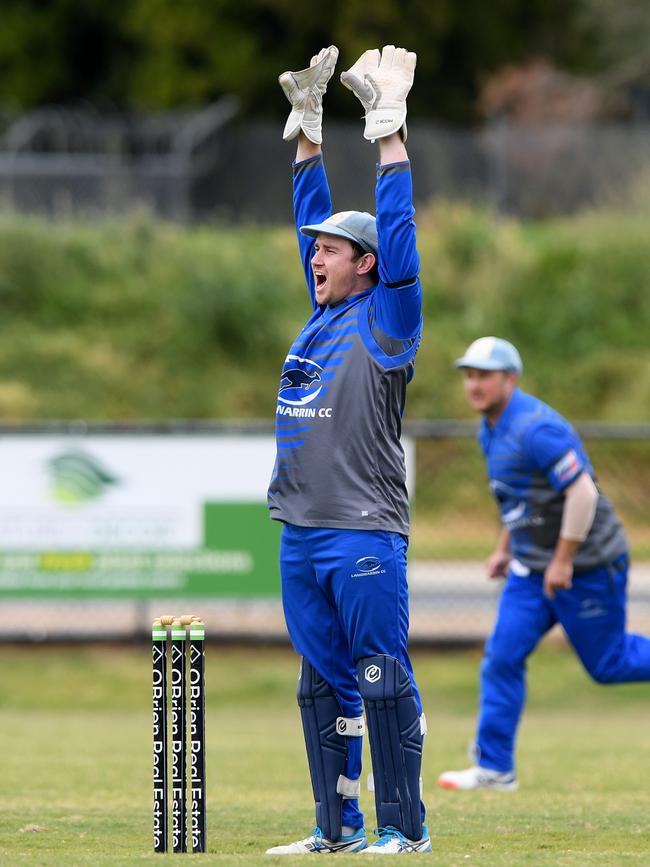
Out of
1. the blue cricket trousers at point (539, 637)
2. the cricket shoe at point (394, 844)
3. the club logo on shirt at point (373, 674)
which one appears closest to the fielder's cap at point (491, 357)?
the blue cricket trousers at point (539, 637)

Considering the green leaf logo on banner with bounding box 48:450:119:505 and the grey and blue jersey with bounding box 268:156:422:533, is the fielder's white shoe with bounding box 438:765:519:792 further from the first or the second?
the green leaf logo on banner with bounding box 48:450:119:505

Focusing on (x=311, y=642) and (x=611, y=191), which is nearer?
(x=311, y=642)

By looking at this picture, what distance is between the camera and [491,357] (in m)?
8.76

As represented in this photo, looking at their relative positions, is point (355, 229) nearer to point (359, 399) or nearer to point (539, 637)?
point (359, 399)

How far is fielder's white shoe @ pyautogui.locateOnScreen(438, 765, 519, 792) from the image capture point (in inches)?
335

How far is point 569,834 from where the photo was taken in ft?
20.7

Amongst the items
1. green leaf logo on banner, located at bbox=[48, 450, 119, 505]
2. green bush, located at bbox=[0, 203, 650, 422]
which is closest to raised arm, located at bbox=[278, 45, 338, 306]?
green leaf logo on banner, located at bbox=[48, 450, 119, 505]

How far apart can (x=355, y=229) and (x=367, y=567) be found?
126 cm

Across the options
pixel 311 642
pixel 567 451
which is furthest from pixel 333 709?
pixel 567 451

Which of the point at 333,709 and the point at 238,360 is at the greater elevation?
the point at 238,360

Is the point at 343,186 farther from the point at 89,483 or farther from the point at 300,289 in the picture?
the point at 89,483

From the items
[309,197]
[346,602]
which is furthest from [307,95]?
[346,602]

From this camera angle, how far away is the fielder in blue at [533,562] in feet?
27.8

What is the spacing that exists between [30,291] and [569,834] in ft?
60.5
